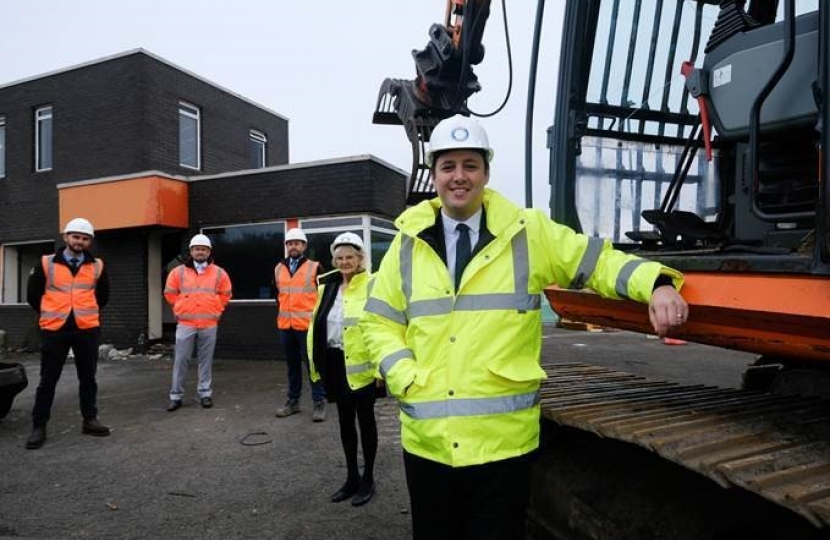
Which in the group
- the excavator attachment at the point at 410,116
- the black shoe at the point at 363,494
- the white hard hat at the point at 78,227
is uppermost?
the excavator attachment at the point at 410,116

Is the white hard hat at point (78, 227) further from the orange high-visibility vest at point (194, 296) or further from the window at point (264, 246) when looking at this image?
the window at point (264, 246)

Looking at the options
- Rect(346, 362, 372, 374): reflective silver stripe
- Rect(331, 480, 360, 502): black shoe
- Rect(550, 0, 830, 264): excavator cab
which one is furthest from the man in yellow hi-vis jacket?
Rect(331, 480, 360, 502): black shoe

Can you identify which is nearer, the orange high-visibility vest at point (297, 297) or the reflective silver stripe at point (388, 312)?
the reflective silver stripe at point (388, 312)

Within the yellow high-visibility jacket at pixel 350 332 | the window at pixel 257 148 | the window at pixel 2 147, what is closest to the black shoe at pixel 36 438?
the yellow high-visibility jacket at pixel 350 332

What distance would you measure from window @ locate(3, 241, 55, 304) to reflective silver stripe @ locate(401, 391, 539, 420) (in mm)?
15539

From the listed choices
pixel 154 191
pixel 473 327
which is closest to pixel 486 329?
pixel 473 327

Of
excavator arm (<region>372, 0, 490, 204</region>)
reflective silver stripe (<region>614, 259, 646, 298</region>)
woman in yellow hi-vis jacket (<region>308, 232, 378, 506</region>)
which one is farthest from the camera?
excavator arm (<region>372, 0, 490, 204</region>)

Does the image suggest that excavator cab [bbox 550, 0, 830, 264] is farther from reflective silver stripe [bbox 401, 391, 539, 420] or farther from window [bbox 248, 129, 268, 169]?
window [bbox 248, 129, 268, 169]

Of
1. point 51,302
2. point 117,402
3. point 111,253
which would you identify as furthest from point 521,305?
point 111,253

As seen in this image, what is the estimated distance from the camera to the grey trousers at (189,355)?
7.26 metres

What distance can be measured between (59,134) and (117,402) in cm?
926

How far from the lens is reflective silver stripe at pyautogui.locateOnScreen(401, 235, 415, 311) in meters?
2.26

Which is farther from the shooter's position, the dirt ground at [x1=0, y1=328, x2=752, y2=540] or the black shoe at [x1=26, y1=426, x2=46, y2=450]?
the black shoe at [x1=26, y1=426, x2=46, y2=450]

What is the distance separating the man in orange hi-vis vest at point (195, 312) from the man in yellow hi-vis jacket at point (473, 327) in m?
5.62
